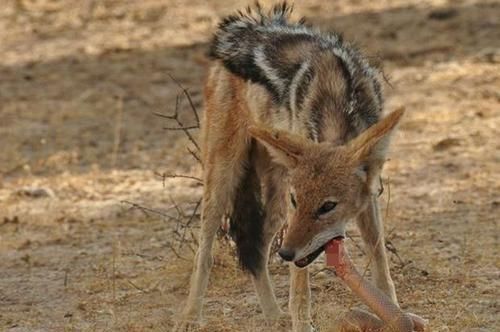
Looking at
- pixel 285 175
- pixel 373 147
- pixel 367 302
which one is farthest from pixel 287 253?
pixel 285 175

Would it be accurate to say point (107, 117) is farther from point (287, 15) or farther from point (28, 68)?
point (287, 15)

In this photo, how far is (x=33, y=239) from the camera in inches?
343

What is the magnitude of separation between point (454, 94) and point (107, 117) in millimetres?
3042

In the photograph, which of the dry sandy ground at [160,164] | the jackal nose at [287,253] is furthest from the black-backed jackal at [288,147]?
the dry sandy ground at [160,164]

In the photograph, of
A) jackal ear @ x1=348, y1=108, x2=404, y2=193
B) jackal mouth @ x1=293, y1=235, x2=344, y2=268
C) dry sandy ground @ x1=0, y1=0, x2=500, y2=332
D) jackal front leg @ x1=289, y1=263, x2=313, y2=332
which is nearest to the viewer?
jackal ear @ x1=348, y1=108, x2=404, y2=193

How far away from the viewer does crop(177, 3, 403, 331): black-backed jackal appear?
230 inches

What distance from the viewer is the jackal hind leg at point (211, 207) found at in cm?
695

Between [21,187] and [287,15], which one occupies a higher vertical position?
[287,15]

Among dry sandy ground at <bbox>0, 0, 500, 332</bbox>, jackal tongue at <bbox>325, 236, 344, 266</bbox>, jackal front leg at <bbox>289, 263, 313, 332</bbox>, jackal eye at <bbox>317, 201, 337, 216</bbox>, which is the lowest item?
dry sandy ground at <bbox>0, 0, 500, 332</bbox>

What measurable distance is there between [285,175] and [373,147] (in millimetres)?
968

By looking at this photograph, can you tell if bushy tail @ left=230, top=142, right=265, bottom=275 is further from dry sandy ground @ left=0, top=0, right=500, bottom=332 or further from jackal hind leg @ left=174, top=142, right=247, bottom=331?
dry sandy ground @ left=0, top=0, right=500, bottom=332

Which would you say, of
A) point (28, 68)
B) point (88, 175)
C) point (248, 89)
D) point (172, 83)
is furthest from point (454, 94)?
point (248, 89)

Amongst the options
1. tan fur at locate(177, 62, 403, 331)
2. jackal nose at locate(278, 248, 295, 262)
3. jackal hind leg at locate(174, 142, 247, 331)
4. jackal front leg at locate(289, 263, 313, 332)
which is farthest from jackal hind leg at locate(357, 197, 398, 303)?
jackal nose at locate(278, 248, 295, 262)

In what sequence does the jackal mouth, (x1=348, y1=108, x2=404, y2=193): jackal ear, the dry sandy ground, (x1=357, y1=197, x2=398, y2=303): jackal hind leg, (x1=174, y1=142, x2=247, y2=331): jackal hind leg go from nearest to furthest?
1. (x1=348, y1=108, x2=404, y2=193): jackal ear
2. the jackal mouth
3. (x1=357, y1=197, x2=398, y2=303): jackal hind leg
4. (x1=174, y1=142, x2=247, y2=331): jackal hind leg
5. the dry sandy ground
